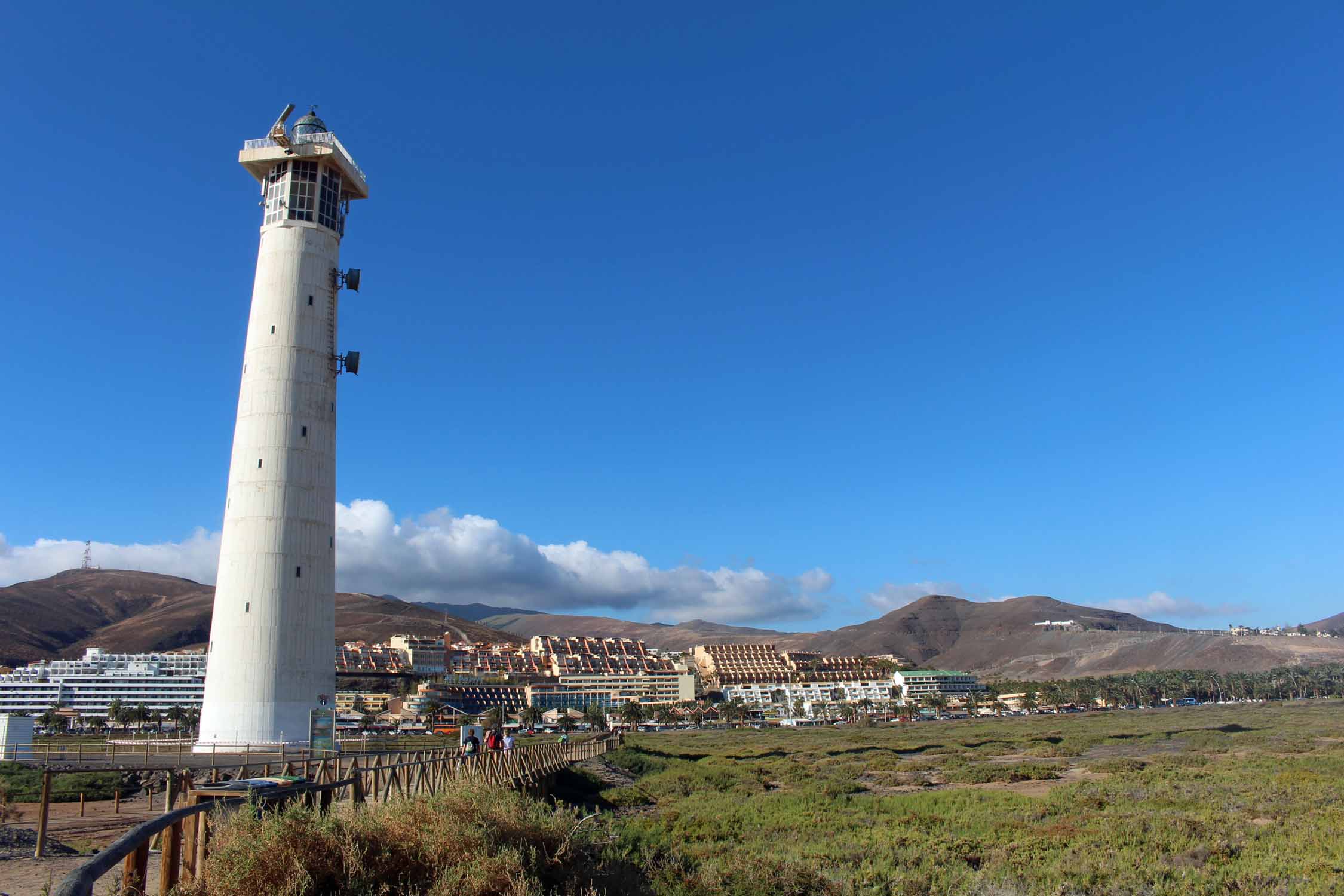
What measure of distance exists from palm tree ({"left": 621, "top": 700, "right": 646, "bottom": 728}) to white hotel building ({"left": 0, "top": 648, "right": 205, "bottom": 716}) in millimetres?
59029

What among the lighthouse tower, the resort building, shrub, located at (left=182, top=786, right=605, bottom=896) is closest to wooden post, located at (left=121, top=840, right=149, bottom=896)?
shrub, located at (left=182, top=786, right=605, bottom=896)

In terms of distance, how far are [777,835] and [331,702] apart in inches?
670

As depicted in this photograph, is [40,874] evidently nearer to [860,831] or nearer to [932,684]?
[860,831]

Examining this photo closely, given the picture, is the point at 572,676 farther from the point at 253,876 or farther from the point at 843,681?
the point at 253,876

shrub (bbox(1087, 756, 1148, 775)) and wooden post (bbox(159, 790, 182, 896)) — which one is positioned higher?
wooden post (bbox(159, 790, 182, 896))

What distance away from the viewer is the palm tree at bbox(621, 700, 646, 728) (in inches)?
4867

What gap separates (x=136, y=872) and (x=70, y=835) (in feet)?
39.7

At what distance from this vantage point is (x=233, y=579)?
1173 inches

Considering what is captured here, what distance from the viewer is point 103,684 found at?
467ft

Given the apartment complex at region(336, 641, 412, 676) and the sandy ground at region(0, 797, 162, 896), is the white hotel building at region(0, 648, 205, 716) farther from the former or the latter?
the sandy ground at region(0, 797, 162, 896)

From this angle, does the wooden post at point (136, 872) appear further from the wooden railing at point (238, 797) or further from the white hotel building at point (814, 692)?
the white hotel building at point (814, 692)

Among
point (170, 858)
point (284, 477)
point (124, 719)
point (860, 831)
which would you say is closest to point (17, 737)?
point (284, 477)

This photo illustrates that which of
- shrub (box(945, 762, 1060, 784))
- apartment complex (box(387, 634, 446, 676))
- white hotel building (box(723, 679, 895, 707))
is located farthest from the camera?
apartment complex (box(387, 634, 446, 676))

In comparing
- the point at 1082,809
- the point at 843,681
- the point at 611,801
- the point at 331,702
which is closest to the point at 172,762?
the point at 331,702
